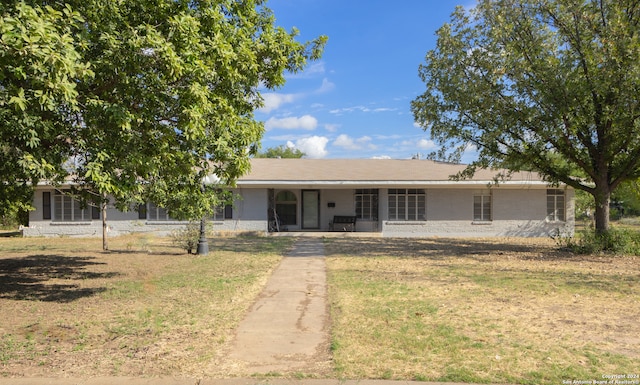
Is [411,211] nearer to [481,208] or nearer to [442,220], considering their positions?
[442,220]

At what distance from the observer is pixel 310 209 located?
Result: 24766 millimetres

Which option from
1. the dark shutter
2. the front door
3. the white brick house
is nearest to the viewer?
the white brick house

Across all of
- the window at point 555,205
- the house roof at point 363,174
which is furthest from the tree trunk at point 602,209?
the window at point 555,205

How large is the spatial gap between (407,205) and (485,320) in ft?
54.0

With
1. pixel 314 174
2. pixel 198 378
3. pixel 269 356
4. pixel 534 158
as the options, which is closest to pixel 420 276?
pixel 269 356

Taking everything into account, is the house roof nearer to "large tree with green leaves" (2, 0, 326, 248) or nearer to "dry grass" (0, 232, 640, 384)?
"dry grass" (0, 232, 640, 384)

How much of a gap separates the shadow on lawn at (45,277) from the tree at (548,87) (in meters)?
12.8

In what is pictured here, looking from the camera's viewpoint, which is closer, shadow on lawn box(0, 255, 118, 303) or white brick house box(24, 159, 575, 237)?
shadow on lawn box(0, 255, 118, 303)

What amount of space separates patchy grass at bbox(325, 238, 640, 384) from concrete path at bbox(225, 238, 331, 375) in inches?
10.2

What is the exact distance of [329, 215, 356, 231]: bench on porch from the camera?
23531mm

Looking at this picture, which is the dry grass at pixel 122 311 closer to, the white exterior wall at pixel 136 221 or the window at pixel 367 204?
the white exterior wall at pixel 136 221

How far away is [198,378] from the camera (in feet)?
14.6

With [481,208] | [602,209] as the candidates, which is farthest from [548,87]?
[481,208]

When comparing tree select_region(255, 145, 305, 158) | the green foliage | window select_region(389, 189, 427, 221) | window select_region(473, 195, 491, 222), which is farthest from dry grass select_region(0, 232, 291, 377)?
tree select_region(255, 145, 305, 158)
